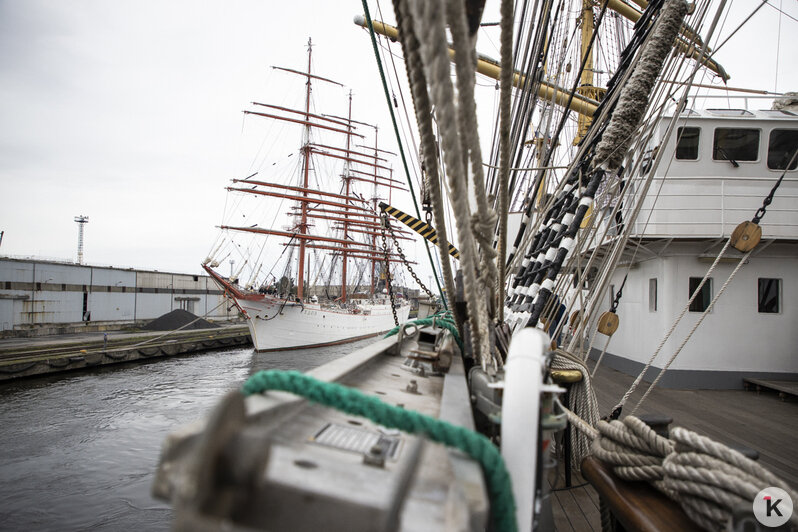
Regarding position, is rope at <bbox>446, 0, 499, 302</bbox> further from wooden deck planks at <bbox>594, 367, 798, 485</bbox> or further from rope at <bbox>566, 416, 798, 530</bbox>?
wooden deck planks at <bbox>594, 367, 798, 485</bbox>

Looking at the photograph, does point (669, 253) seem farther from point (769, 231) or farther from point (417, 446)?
point (417, 446)

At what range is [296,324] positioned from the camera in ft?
73.5

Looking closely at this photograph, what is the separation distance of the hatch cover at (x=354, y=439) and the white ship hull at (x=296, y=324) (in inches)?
820

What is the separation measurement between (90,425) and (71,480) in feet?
9.71

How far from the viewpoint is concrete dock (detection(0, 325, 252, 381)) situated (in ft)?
40.5

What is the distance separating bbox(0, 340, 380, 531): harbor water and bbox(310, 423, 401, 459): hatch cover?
21.4ft

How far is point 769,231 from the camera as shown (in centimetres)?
629

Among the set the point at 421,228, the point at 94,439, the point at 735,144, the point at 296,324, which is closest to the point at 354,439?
the point at 421,228

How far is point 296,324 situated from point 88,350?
31.3ft

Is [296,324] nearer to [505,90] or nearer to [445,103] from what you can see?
[505,90]

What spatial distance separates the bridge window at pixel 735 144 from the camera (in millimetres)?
6984

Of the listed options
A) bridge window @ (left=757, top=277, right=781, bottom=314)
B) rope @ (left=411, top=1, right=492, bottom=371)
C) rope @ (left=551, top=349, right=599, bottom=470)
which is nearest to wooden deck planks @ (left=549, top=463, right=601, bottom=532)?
rope @ (left=551, top=349, right=599, bottom=470)

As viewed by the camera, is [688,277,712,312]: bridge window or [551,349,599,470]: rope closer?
[551,349,599,470]: rope

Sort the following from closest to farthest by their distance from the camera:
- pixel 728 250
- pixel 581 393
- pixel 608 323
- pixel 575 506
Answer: pixel 581 393 → pixel 575 506 → pixel 608 323 → pixel 728 250
